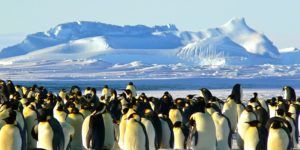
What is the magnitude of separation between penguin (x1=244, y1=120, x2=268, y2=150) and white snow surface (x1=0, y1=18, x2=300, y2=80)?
7757 centimetres

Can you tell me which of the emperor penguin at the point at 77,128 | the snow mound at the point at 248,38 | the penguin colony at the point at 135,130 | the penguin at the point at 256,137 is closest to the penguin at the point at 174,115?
the penguin colony at the point at 135,130

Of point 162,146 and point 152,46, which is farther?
point 152,46

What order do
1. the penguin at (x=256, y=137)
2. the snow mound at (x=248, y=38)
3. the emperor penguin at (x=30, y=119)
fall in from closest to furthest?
the penguin at (x=256, y=137) < the emperor penguin at (x=30, y=119) < the snow mound at (x=248, y=38)

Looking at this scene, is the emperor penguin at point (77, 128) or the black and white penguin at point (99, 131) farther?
the emperor penguin at point (77, 128)

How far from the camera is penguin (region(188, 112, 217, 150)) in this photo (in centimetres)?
1088

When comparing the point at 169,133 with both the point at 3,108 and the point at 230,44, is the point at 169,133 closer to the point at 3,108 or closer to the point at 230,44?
the point at 3,108

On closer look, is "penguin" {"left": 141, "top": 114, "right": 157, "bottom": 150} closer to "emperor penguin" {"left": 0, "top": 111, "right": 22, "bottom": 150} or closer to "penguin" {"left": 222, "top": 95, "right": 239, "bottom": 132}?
"emperor penguin" {"left": 0, "top": 111, "right": 22, "bottom": 150}

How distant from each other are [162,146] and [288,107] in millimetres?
3860

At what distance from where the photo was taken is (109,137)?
11.2 metres

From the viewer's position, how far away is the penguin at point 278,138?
9.65 meters

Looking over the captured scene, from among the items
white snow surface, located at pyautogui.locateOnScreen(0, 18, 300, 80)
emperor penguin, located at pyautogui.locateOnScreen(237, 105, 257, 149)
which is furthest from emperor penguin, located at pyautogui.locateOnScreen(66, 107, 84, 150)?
white snow surface, located at pyautogui.locateOnScreen(0, 18, 300, 80)

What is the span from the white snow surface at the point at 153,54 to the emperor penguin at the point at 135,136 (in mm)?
78350

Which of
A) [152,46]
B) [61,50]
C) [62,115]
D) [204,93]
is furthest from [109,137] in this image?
[152,46]

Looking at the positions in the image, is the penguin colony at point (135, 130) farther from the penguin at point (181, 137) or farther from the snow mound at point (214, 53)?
the snow mound at point (214, 53)
